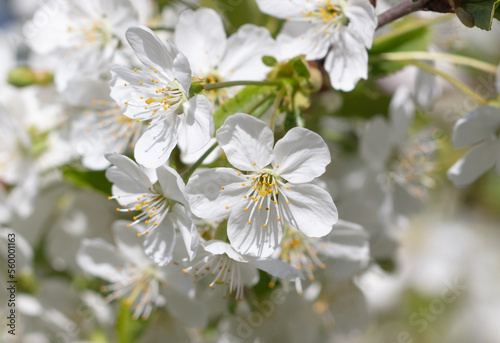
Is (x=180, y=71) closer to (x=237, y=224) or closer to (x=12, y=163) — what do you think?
(x=237, y=224)

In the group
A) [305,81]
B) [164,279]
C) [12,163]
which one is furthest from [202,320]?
[12,163]

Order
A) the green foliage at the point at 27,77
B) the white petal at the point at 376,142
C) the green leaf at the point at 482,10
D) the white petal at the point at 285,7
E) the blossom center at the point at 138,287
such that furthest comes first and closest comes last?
the green foliage at the point at 27,77
the white petal at the point at 376,142
the blossom center at the point at 138,287
the white petal at the point at 285,7
the green leaf at the point at 482,10

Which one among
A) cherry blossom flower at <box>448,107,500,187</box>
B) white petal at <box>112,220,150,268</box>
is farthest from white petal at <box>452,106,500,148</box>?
white petal at <box>112,220,150,268</box>

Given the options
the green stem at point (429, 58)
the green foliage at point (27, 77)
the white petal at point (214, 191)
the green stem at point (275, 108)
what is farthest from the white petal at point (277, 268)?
the green foliage at point (27, 77)

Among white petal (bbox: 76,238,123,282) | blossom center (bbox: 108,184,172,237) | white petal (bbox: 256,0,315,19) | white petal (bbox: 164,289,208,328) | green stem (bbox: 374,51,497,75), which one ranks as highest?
white petal (bbox: 256,0,315,19)

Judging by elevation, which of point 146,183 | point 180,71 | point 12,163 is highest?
point 180,71

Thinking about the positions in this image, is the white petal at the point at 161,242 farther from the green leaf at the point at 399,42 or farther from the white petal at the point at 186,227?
the green leaf at the point at 399,42

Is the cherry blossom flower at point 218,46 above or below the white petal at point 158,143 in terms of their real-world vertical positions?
above

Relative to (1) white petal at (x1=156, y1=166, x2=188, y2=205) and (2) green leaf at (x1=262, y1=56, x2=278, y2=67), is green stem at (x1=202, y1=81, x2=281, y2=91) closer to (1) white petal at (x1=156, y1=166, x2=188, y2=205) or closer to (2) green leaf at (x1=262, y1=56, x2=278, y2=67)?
(2) green leaf at (x1=262, y1=56, x2=278, y2=67)
